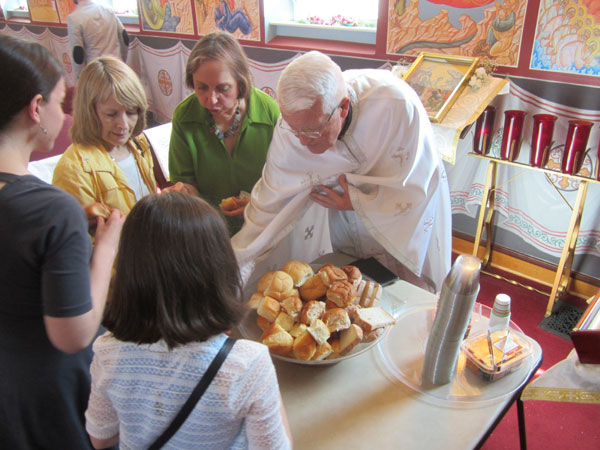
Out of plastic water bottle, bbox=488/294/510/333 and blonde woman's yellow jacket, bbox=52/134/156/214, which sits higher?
→ blonde woman's yellow jacket, bbox=52/134/156/214

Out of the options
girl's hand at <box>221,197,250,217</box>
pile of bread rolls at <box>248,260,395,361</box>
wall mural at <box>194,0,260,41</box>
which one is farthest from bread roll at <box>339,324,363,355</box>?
wall mural at <box>194,0,260,41</box>

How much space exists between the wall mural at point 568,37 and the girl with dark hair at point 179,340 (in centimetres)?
290

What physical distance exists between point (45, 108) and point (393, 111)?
1079 millimetres

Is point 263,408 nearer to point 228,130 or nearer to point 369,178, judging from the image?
point 369,178

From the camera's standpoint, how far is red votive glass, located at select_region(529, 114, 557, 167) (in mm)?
2879

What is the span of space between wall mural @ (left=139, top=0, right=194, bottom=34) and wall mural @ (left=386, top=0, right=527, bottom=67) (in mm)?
2759

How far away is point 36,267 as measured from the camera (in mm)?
1038

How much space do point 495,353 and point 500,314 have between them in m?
0.11

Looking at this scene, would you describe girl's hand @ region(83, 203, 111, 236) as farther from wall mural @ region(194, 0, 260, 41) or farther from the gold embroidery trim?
wall mural @ region(194, 0, 260, 41)

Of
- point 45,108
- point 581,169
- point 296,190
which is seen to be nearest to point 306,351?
point 296,190

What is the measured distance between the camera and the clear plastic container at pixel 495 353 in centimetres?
A: 122

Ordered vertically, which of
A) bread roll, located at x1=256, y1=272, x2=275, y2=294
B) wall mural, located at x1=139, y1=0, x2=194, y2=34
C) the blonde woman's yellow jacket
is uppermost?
wall mural, located at x1=139, y1=0, x2=194, y2=34

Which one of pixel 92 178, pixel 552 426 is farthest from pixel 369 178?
pixel 552 426

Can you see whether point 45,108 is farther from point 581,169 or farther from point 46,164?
point 581,169
